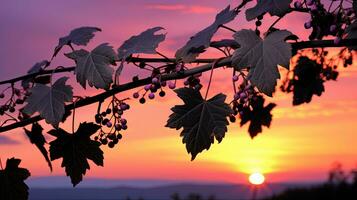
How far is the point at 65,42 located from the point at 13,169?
0.79 metres

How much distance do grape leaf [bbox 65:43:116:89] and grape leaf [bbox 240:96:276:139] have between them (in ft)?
7.68

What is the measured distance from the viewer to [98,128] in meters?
2.92

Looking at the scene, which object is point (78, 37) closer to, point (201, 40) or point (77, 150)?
point (77, 150)

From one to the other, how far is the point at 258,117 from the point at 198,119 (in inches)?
97.0

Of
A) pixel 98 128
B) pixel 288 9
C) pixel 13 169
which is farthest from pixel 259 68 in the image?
pixel 13 169

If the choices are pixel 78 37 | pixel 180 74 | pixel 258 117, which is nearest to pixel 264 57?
pixel 180 74

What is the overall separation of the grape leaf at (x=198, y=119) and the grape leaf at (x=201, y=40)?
0.16 meters

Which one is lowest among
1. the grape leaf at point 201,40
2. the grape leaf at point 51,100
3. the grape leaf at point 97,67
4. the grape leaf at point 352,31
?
the grape leaf at point 51,100

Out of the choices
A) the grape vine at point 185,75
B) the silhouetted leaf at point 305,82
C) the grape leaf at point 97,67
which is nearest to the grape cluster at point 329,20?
the grape vine at point 185,75

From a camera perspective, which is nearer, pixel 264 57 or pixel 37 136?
pixel 264 57

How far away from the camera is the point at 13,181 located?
3332mm

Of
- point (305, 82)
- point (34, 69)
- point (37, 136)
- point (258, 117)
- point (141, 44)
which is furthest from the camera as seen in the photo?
point (305, 82)

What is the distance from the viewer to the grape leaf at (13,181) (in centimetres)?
328

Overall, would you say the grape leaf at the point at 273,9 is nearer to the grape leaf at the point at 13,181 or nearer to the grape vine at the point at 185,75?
the grape vine at the point at 185,75
